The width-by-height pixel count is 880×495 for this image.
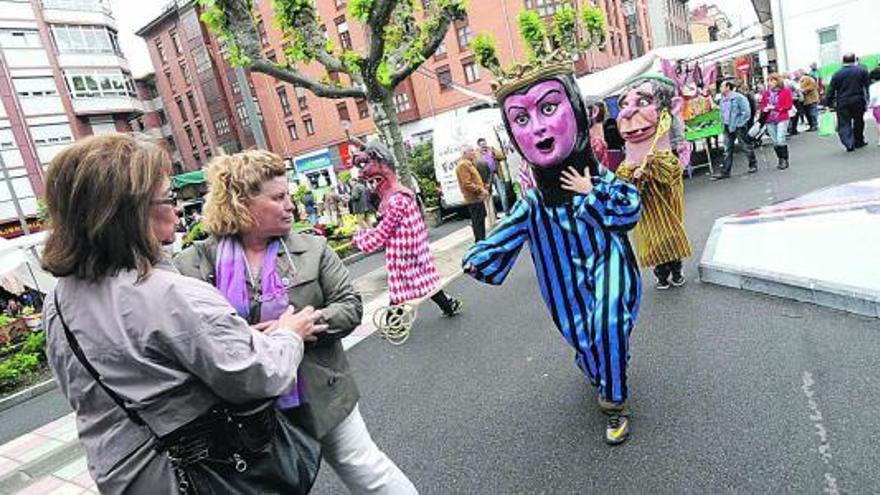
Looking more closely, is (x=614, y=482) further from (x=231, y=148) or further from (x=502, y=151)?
(x=231, y=148)

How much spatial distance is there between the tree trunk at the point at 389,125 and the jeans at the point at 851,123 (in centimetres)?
756

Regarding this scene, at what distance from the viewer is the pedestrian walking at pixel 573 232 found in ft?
8.83

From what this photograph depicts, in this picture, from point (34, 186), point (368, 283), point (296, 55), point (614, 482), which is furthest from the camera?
point (34, 186)

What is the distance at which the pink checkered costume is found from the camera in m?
4.70

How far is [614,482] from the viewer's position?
2.56 metres

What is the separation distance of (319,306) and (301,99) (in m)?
39.0

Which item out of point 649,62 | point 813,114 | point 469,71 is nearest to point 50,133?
point 469,71

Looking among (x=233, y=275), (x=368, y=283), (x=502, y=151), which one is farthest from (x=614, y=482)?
(x=502, y=151)

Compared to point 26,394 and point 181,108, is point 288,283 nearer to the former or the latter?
point 26,394

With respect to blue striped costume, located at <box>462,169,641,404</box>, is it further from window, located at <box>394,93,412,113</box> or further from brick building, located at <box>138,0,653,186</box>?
window, located at <box>394,93,412,113</box>

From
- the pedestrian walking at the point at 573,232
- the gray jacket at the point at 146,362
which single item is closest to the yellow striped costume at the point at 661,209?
the pedestrian walking at the point at 573,232

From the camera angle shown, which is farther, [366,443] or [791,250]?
[791,250]

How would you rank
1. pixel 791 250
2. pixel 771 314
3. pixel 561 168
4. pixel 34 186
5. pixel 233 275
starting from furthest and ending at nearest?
pixel 34 186 < pixel 791 250 < pixel 771 314 < pixel 561 168 < pixel 233 275

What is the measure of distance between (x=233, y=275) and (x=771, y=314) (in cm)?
370
